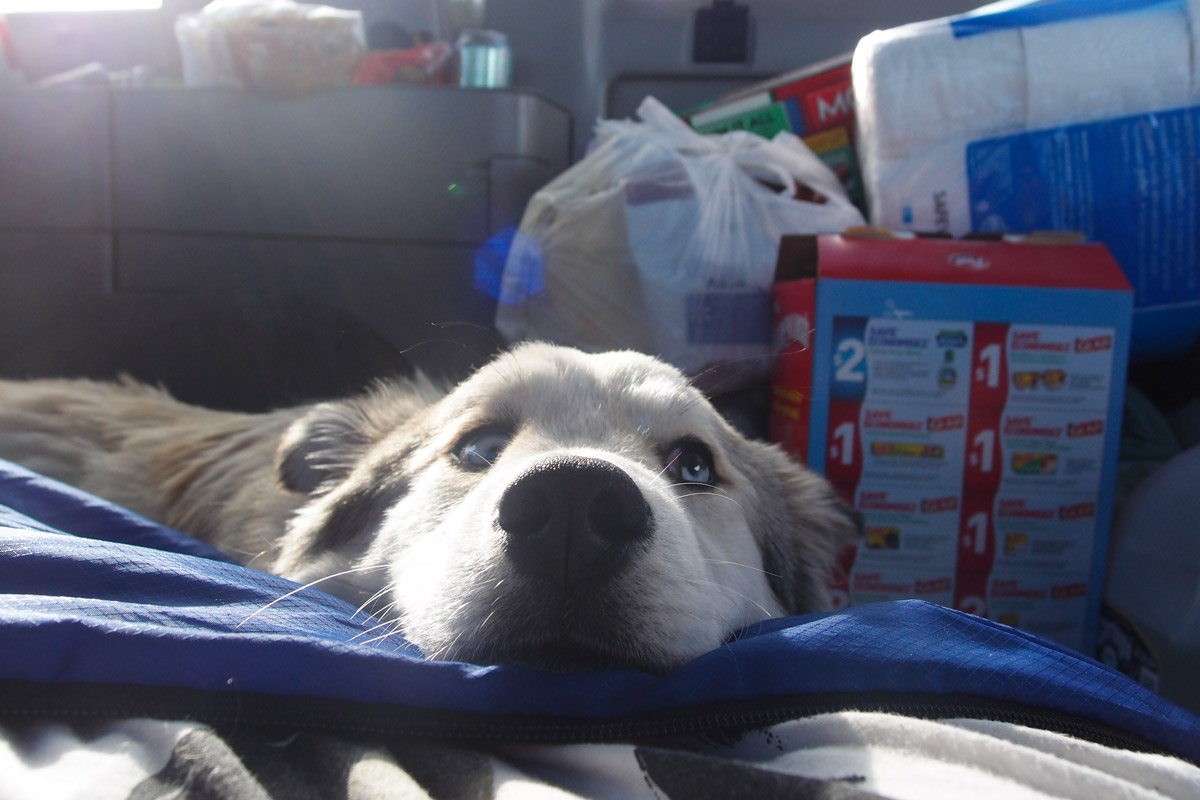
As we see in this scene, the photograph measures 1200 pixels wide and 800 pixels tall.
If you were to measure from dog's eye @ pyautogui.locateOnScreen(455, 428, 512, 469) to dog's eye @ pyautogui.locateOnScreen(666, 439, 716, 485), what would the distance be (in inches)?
10.9

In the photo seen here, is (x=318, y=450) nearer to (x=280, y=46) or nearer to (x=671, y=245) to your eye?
(x=671, y=245)

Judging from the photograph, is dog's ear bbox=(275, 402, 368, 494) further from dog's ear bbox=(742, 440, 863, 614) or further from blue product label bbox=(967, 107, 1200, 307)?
blue product label bbox=(967, 107, 1200, 307)

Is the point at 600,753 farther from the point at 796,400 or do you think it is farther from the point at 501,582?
the point at 796,400

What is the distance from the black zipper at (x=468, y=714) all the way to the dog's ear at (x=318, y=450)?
98 cm

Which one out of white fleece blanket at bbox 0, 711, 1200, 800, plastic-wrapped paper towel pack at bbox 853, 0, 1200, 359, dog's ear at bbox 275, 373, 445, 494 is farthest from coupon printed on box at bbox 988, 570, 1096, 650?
dog's ear at bbox 275, 373, 445, 494

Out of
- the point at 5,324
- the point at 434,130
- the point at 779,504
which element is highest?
the point at 434,130

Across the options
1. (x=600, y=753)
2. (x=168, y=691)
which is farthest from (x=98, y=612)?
(x=600, y=753)

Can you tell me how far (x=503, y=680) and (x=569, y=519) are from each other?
0.63ft

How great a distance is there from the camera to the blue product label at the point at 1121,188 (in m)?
1.87

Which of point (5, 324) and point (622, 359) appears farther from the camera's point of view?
point (5, 324)

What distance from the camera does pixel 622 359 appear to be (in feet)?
4.73

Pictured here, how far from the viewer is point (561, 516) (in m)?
0.86

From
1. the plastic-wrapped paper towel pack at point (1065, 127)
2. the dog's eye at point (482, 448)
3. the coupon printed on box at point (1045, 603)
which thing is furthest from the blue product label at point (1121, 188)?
the dog's eye at point (482, 448)

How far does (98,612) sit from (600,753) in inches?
19.6
